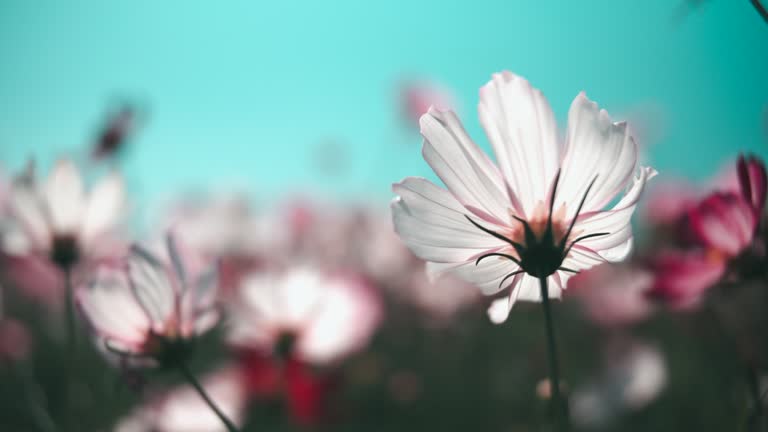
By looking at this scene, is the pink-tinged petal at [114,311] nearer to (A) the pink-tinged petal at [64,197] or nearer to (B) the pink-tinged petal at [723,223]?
(A) the pink-tinged petal at [64,197]

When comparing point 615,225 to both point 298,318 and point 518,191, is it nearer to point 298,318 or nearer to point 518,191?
point 518,191

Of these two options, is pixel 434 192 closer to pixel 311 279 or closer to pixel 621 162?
pixel 621 162

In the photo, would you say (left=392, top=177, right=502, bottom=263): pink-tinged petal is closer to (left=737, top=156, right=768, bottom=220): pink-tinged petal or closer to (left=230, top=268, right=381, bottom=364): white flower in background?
(left=737, top=156, right=768, bottom=220): pink-tinged petal

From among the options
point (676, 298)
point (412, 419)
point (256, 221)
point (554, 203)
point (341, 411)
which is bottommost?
point (412, 419)

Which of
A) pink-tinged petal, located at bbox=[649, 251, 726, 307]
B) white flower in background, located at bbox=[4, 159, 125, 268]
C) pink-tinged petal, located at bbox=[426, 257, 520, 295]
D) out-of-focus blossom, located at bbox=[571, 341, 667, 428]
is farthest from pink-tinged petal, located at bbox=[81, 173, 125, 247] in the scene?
out-of-focus blossom, located at bbox=[571, 341, 667, 428]

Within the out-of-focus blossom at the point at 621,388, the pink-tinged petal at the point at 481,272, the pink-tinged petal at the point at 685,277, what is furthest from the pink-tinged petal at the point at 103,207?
the out-of-focus blossom at the point at 621,388

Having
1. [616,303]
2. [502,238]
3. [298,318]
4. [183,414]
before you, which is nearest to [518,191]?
[502,238]

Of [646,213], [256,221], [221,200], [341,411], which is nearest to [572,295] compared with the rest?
[646,213]
